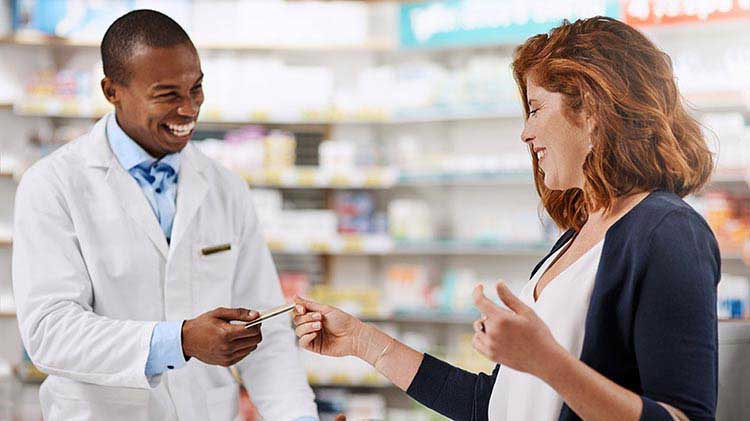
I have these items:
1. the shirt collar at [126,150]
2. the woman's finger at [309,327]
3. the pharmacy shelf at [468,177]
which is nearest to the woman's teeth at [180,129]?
the shirt collar at [126,150]

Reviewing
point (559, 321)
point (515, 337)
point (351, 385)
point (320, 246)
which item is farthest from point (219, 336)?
point (351, 385)

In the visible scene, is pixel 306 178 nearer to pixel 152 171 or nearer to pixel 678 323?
pixel 152 171

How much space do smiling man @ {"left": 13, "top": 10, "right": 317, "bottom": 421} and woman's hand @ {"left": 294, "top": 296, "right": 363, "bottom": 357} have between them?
12cm

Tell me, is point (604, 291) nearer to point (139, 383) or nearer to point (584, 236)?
point (584, 236)

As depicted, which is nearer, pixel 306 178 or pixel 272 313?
pixel 272 313

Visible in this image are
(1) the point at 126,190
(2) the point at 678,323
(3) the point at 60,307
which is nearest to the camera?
(2) the point at 678,323

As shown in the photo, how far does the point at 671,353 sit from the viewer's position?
1549 millimetres

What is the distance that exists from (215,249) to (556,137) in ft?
3.70

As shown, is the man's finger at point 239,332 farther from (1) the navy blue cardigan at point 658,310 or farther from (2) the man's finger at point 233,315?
(1) the navy blue cardigan at point 658,310

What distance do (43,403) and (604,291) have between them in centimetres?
158

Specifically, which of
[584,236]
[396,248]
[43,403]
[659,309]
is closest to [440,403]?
[584,236]

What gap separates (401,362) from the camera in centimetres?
214

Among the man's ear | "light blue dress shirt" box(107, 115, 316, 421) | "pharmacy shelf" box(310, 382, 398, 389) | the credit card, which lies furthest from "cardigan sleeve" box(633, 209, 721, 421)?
"pharmacy shelf" box(310, 382, 398, 389)

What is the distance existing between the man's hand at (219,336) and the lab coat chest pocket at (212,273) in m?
0.32
